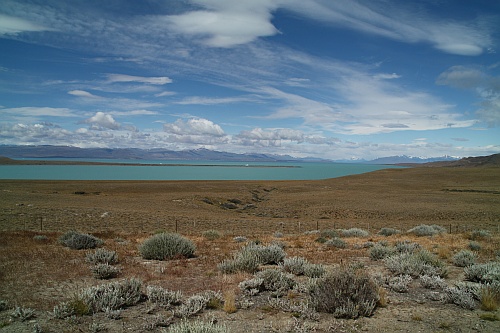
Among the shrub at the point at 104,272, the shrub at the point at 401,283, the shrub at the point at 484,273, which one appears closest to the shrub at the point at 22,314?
the shrub at the point at 104,272

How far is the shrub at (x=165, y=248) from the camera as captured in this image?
11.3 meters

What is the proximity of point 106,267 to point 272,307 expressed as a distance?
14.9ft

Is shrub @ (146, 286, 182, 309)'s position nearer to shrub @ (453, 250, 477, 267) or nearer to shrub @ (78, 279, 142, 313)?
shrub @ (78, 279, 142, 313)

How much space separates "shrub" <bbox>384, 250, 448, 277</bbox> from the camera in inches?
344

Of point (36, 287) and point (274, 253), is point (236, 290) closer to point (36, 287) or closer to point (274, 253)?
point (274, 253)

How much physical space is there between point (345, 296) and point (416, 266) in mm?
3717

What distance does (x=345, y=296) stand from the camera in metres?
6.27

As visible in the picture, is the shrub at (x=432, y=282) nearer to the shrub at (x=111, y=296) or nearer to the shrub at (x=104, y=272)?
the shrub at (x=111, y=296)

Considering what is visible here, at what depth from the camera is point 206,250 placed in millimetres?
Answer: 13414

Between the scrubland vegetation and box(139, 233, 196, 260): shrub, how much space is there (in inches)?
1.4

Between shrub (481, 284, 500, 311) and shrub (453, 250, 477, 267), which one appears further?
shrub (453, 250, 477, 267)

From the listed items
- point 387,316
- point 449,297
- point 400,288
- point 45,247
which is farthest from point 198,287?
point 45,247

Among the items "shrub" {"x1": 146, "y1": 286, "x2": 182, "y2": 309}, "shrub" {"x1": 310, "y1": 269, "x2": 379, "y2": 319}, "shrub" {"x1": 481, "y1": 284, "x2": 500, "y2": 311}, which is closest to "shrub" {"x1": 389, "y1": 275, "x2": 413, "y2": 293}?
"shrub" {"x1": 310, "y1": 269, "x2": 379, "y2": 319}

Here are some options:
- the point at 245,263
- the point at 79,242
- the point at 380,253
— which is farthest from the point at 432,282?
the point at 79,242
